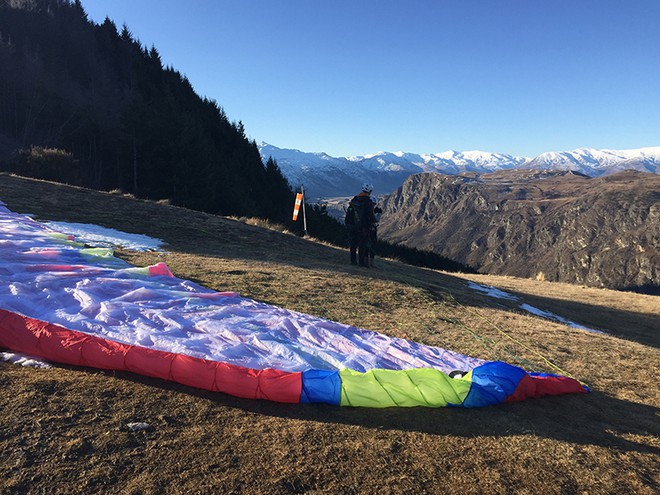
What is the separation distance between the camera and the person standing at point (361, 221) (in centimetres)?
1203

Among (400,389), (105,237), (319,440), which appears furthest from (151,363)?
(105,237)

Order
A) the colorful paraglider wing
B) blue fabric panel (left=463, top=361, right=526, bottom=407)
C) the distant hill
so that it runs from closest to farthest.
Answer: the colorful paraglider wing < blue fabric panel (left=463, top=361, right=526, bottom=407) < the distant hill

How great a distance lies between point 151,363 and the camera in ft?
13.3

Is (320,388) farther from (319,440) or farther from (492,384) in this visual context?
(492,384)

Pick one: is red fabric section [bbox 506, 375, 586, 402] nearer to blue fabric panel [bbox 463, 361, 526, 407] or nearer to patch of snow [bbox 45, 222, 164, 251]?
blue fabric panel [bbox 463, 361, 526, 407]

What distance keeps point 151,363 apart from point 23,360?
1362 millimetres

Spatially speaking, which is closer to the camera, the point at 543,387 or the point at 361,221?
the point at 543,387

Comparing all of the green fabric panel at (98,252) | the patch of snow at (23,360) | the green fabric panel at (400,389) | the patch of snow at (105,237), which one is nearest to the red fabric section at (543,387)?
the green fabric panel at (400,389)

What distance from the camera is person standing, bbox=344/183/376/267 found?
12.0 meters

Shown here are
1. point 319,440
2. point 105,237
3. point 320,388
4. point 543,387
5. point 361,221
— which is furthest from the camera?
point 361,221

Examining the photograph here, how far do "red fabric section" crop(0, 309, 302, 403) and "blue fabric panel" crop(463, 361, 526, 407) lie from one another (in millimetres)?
1864

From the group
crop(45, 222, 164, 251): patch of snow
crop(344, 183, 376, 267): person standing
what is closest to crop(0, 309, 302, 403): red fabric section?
crop(45, 222, 164, 251): patch of snow

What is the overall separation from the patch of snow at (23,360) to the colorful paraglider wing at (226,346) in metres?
0.08

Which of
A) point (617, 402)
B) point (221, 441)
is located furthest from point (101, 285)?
point (617, 402)
